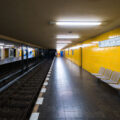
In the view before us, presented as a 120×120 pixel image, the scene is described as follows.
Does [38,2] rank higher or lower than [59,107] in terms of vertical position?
higher

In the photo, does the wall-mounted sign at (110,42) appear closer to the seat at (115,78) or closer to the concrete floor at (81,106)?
the seat at (115,78)

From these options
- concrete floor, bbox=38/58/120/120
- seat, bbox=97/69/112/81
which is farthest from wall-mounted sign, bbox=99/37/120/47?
concrete floor, bbox=38/58/120/120

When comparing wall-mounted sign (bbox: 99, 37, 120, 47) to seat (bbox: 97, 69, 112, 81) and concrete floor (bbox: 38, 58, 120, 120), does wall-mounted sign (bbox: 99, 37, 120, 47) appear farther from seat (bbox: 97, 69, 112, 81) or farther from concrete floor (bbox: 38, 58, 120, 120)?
concrete floor (bbox: 38, 58, 120, 120)

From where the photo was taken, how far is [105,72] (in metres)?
4.96

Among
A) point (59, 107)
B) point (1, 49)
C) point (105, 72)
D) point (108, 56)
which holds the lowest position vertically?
point (59, 107)

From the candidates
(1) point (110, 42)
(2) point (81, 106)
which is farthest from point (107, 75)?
(2) point (81, 106)

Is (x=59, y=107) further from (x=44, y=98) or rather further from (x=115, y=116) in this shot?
(x=115, y=116)

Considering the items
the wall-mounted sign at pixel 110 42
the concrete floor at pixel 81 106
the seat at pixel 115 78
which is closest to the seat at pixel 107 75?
the seat at pixel 115 78

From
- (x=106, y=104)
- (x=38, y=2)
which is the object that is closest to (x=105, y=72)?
(x=106, y=104)

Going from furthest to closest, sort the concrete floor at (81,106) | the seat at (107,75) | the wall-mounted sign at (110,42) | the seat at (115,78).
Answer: the seat at (107,75), the wall-mounted sign at (110,42), the seat at (115,78), the concrete floor at (81,106)

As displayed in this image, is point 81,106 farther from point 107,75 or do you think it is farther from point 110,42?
point 110,42

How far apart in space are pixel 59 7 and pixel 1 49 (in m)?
9.56

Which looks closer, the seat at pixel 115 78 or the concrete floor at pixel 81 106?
the concrete floor at pixel 81 106

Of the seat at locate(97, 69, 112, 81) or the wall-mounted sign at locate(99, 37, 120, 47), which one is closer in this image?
the wall-mounted sign at locate(99, 37, 120, 47)
